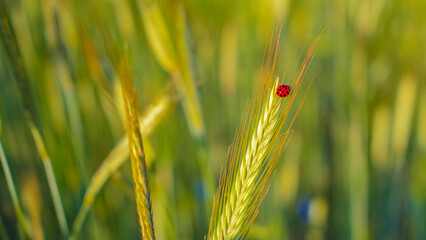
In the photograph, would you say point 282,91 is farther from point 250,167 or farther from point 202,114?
point 202,114

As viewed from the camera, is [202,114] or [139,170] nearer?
[139,170]

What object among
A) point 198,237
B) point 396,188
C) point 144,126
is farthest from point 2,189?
point 396,188

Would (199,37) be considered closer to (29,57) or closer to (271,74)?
(29,57)

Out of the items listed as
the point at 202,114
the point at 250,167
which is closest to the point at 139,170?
the point at 250,167

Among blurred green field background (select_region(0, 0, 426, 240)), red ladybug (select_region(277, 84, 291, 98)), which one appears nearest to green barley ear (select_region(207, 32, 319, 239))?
red ladybug (select_region(277, 84, 291, 98))

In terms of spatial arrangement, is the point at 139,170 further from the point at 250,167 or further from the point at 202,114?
the point at 202,114

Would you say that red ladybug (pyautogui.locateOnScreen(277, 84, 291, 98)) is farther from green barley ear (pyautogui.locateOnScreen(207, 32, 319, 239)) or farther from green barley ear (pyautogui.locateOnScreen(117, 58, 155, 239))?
green barley ear (pyautogui.locateOnScreen(117, 58, 155, 239))

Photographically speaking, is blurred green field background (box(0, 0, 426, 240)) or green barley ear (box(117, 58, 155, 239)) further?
blurred green field background (box(0, 0, 426, 240))

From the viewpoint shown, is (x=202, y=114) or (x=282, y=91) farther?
(x=202, y=114)
